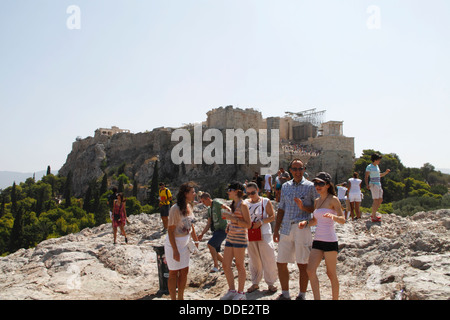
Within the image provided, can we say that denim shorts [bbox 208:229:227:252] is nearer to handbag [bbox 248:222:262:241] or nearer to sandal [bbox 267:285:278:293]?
handbag [bbox 248:222:262:241]

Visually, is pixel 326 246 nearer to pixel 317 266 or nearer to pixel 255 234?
pixel 317 266

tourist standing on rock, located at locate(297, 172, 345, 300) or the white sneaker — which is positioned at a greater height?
tourist standing on rock, located at locate(297, 172, 345, 300)

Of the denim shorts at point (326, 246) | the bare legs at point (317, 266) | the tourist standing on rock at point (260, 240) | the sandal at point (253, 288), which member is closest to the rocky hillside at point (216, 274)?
the sandal at point (253, 288)

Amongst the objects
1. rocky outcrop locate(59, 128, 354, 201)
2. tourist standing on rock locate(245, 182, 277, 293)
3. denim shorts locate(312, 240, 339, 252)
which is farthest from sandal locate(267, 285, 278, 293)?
rocky outcrop locate(59, 128, 354, 201)

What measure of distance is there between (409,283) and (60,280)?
5.14 metres

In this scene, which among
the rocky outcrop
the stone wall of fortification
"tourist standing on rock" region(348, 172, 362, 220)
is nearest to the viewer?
"tourist standing on rock" region(348, 172, 362, 220)

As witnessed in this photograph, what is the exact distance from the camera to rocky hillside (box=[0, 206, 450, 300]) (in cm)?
441

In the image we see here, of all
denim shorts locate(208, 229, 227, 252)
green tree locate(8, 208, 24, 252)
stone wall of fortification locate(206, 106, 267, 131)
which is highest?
stone wall of fortification locate(206, 106, 267, 131)

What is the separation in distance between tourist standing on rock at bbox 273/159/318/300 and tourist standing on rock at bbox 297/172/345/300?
9.3 inches

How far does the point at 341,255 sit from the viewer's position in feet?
19.4

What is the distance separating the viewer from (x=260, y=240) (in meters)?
4.75

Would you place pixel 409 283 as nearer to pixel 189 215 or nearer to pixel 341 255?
pixel 341 255

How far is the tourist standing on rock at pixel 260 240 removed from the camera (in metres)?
Answer: 4.68

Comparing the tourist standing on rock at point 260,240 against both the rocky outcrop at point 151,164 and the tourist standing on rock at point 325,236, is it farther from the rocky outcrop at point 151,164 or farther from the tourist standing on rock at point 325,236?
the rocky outcrop at point 151,164
